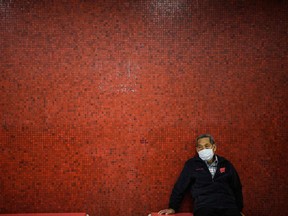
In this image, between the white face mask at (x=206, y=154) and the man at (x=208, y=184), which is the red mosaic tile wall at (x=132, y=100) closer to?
the man at (x=208, y=184)

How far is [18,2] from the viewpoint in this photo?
3473mm

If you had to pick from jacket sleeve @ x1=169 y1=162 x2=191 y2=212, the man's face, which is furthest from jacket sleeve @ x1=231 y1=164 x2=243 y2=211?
jacket sleeve @ x1=169 y1=162 x2=191 y2=212

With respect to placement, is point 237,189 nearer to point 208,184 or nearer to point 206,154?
point 208,184

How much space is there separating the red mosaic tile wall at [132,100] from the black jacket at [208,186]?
222 millimetres

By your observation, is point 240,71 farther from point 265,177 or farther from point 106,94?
point 106,94

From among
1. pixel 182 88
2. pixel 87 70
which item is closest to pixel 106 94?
pixel 87 70

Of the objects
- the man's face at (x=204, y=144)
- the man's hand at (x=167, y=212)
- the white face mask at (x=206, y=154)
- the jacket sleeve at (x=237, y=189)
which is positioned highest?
the man's face at (x=204, y=144)

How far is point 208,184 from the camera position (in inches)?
125

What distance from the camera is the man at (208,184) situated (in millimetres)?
3078

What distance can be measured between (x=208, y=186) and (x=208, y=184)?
24 mm

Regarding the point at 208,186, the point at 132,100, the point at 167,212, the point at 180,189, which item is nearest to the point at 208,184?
the point at 208,186

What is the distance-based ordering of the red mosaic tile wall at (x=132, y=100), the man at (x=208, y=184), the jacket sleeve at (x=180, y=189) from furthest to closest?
the red mosaic tile wall at (x=132, y=100) → the jacket sleeve at (x=180, y=189) → the man at (x=208, y=184)

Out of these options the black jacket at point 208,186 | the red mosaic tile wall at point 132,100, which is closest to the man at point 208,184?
the black jacket at point 208,186

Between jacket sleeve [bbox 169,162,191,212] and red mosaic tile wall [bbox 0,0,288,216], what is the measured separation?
20cm
